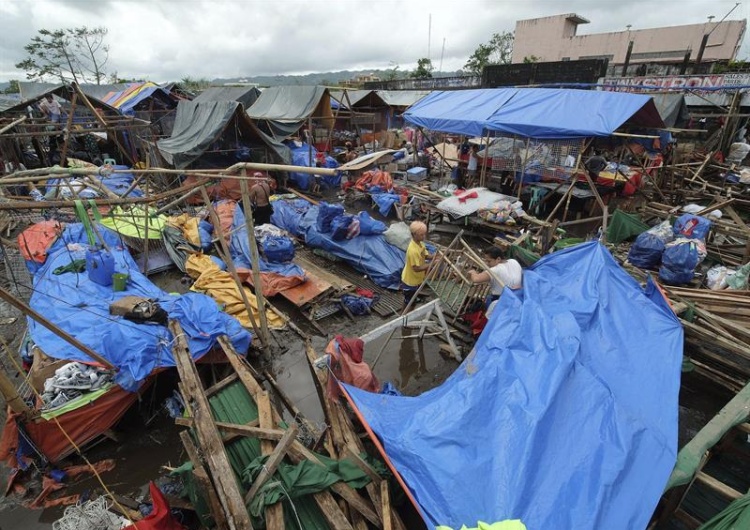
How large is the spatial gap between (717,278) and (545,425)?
19.6 feet

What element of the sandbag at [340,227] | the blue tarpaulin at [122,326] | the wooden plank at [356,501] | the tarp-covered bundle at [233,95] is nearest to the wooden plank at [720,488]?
the wooden plank at [356,501]

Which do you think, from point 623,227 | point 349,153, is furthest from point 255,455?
point 349,153

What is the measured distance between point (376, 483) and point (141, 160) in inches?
774

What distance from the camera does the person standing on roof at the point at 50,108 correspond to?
15816 millimetres

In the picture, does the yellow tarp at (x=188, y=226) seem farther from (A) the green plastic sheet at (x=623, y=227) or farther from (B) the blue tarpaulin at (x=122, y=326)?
(A) the green plastic sheet at (x=623, y=227)

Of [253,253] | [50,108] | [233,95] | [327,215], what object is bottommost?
[327,215]

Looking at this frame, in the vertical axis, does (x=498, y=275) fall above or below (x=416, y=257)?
above

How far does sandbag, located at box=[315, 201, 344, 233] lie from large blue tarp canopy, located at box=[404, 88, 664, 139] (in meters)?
4.49

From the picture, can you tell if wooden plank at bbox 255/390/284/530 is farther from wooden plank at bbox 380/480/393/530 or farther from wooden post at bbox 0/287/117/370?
wooden post at bbox 0/287/117/370

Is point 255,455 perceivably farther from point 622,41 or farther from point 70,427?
point 622,41

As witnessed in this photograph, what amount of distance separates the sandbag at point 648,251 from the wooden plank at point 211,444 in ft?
24.7

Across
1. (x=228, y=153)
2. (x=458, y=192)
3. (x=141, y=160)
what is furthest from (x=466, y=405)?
(x=141, y=160)

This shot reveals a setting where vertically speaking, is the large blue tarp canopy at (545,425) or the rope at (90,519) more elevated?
the large blue tarp canopy at (545,425)

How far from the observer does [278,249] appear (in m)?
7.81
